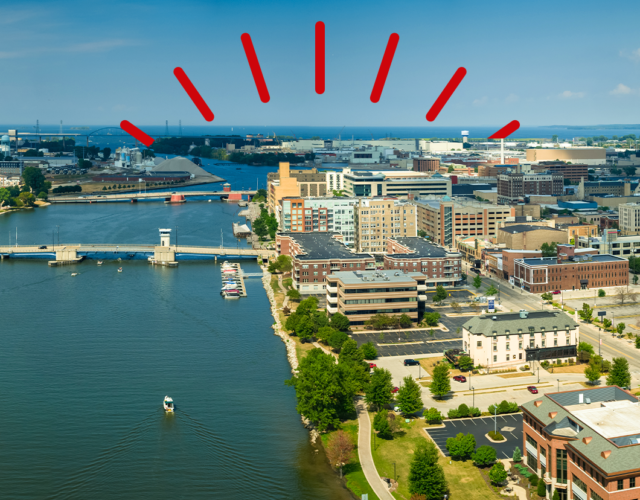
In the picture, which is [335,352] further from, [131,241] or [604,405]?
[131,241]

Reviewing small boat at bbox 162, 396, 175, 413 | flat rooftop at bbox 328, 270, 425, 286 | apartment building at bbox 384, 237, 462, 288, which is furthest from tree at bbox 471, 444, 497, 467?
apartment building at bbox 384, 237, 462, 288

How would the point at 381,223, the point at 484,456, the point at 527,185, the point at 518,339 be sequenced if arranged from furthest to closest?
the point at 527,185
the point at 381,223
the point at 518,339
the point at 484,456

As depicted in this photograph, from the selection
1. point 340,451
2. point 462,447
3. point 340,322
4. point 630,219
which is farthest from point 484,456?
point 630,219

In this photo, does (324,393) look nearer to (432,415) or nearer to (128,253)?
(432,415)

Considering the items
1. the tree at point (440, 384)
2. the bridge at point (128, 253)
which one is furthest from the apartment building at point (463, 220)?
the tree at point (440, 384)

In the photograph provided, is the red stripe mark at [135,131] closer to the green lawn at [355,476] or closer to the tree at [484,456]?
the green lawn at [355,476]
